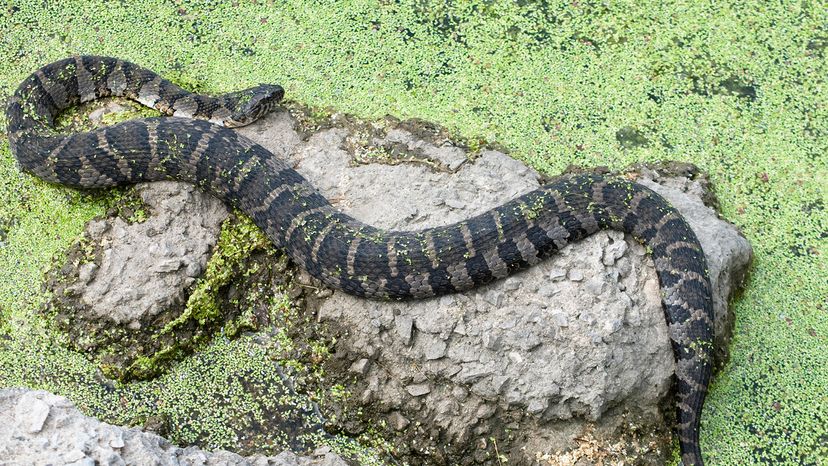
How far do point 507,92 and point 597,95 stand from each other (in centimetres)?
66

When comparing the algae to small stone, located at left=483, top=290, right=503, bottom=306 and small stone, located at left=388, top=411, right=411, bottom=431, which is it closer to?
small stone, located at left=388, top=411, right=411, bottom=431

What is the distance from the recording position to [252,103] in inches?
232

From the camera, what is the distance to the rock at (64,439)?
3.68 meters

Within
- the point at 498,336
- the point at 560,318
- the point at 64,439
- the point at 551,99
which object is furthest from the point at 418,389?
the point at 551,99

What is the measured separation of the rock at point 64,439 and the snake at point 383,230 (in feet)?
5.11

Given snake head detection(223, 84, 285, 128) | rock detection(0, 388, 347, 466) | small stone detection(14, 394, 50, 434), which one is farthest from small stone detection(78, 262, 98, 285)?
snake head detection(223, 84, 285, 128)

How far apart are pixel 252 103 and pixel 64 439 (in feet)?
9.23

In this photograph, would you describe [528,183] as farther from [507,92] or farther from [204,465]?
[204,465]

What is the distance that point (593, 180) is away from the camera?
5207 millimetres

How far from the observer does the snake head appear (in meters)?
5.91

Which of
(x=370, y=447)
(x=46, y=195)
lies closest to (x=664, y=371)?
(x=370, y=447)

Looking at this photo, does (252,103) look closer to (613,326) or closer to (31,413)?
(31,413)

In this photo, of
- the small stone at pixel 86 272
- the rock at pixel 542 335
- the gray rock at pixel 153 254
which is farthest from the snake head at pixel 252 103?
the small stone at pixel 86 272

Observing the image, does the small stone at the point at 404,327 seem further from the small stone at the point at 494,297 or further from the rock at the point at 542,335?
the small stone at the point at 494,297
